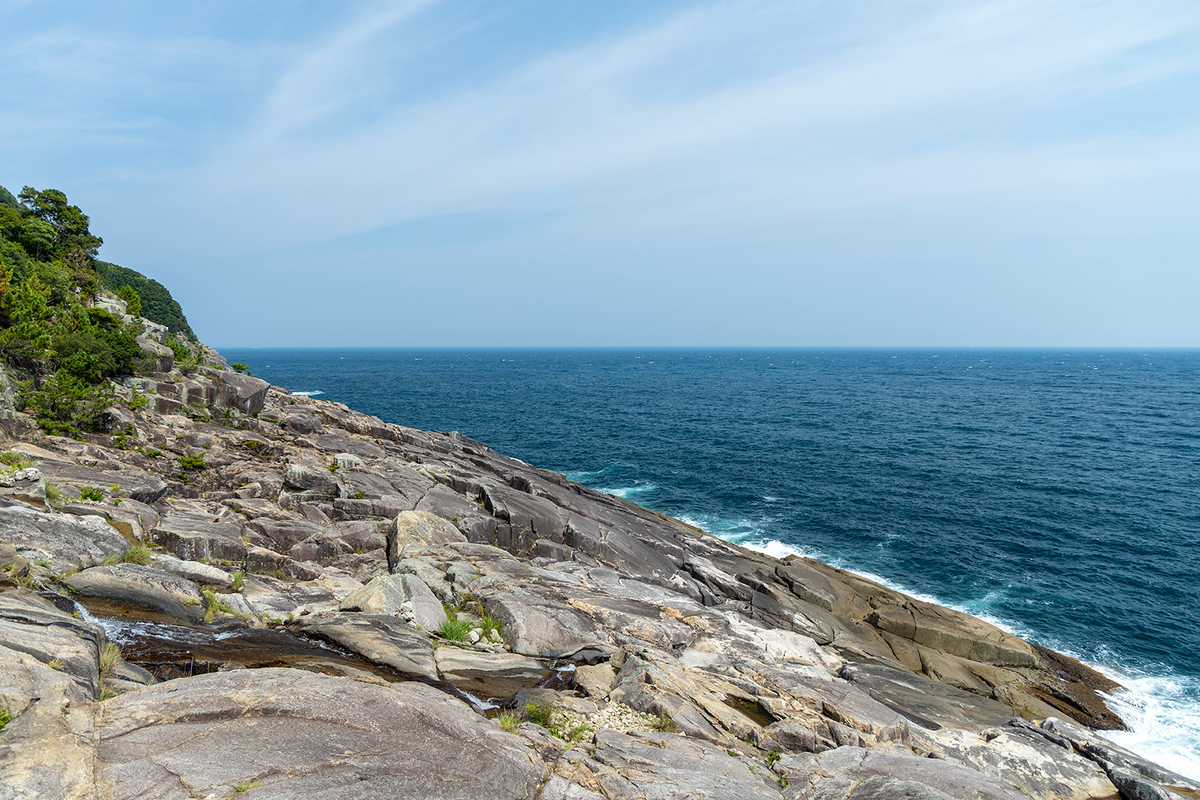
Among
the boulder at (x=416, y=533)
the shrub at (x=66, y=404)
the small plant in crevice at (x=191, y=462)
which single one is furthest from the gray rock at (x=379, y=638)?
the shrub at (x=66, y=404)

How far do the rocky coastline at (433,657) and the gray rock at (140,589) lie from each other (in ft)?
0.23

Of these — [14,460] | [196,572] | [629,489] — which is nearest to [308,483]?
[14,460]

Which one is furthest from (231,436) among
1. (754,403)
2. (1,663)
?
(754,403)

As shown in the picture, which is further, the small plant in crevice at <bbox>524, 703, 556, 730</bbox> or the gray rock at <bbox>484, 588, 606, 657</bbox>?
the gray rock at <bbox>484, 588, 606, 657</bbox>

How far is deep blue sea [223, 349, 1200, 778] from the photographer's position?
1449 inches

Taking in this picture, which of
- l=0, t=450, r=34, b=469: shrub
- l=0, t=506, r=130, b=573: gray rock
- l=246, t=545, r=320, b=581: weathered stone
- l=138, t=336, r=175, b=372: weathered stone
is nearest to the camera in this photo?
l=0, t=506, r=130, b=573: gray rock

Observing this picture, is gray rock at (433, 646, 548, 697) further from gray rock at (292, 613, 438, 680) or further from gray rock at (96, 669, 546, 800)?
gray rock at (96, 669, 546, 800)

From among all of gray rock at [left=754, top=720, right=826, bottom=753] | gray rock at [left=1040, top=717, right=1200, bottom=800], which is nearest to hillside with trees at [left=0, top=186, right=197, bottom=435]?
gray rock at [left=754, top=720, right=826, bottom=753]

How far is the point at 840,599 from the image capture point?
38.9m

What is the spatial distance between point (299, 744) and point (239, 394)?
4267cm

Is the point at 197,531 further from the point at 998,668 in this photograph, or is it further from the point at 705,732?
the point at 998,668

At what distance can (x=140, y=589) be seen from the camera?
16.9 metres

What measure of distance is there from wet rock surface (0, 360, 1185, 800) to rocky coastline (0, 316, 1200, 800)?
0.30ft

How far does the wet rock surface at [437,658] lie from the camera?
10531 mm
